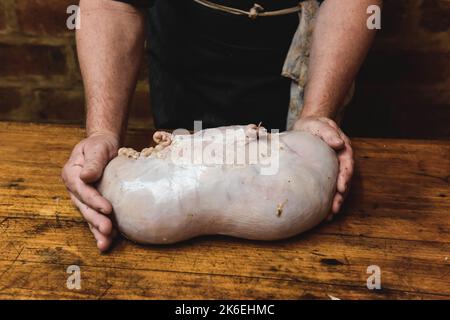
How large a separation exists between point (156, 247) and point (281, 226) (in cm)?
28

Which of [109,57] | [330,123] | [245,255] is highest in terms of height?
[109,57]

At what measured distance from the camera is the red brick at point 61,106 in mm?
2092

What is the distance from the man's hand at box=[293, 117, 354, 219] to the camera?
108 centimetres

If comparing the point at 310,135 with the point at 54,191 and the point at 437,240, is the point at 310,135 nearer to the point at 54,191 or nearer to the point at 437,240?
the point at 437,240

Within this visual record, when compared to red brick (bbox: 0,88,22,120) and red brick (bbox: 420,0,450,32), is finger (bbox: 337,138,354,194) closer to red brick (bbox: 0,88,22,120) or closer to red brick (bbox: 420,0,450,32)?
red brick (bbox: 420,0,450,32)

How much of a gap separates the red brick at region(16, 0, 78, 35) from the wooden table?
886 millimetres

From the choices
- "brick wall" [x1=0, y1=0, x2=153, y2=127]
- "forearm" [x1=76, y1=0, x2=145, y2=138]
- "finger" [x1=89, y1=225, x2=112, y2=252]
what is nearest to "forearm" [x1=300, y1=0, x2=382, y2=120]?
"forearm" [x1=76, y1=0, x2=145, y2=138]

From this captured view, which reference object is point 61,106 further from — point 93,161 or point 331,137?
point 331,137

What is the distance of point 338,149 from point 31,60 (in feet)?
4.88

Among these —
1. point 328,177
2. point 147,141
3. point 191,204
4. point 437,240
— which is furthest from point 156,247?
point 437,240

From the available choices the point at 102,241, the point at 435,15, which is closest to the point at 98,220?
the point at 102,241

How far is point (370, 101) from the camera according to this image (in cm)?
199

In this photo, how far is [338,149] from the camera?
1.10m

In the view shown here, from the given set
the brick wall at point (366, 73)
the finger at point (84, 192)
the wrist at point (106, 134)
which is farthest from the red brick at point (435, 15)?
the finger at point (84, 192)
